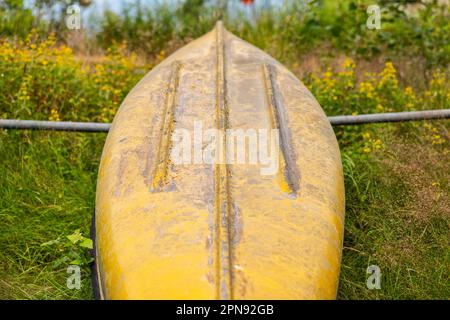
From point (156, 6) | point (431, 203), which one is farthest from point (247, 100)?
point (156, 6)

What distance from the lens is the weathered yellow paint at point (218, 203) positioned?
2826mm

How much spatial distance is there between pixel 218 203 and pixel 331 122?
1794mm

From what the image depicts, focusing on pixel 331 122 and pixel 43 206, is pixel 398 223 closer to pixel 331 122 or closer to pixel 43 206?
pixel 331 122

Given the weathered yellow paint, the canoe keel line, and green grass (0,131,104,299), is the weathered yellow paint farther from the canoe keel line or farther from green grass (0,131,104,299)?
green grass (0,131,104,299)

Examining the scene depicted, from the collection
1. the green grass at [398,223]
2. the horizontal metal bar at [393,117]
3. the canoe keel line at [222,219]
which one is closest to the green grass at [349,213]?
the green grass at [398,223]

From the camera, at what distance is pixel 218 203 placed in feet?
10.5

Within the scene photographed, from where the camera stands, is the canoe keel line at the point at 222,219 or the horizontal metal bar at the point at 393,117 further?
the horizontal metal bar at the point at 393,117

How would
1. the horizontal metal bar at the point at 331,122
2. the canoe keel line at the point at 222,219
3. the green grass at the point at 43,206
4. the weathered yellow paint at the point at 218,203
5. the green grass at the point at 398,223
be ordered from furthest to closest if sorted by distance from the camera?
1. the horizontal metal bar at the point at 331,122
2. the green grass at the point at 43,206
3. the green grass at the point at 398,223
4. the weathered yellow paint at the point at 218,203
5. the canoe keel line at the point at 222,219

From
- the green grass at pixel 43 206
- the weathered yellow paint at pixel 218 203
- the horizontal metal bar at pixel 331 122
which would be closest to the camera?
the weathered yellow paint at pixel 218 203

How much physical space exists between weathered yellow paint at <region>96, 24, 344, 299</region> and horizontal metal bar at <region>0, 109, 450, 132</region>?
45 centimetres

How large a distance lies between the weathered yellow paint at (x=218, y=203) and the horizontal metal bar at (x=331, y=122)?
453 mm

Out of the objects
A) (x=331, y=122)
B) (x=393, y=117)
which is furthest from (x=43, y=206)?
(x=393, y=117)

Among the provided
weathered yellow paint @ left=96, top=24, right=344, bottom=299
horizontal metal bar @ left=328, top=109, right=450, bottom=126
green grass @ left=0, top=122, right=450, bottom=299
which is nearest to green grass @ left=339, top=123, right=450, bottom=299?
green grass @ left=0, top=122, right=450, bottom=299

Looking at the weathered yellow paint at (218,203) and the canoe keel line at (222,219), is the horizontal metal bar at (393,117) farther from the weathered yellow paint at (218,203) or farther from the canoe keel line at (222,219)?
the canoe keel line at (222,219)
